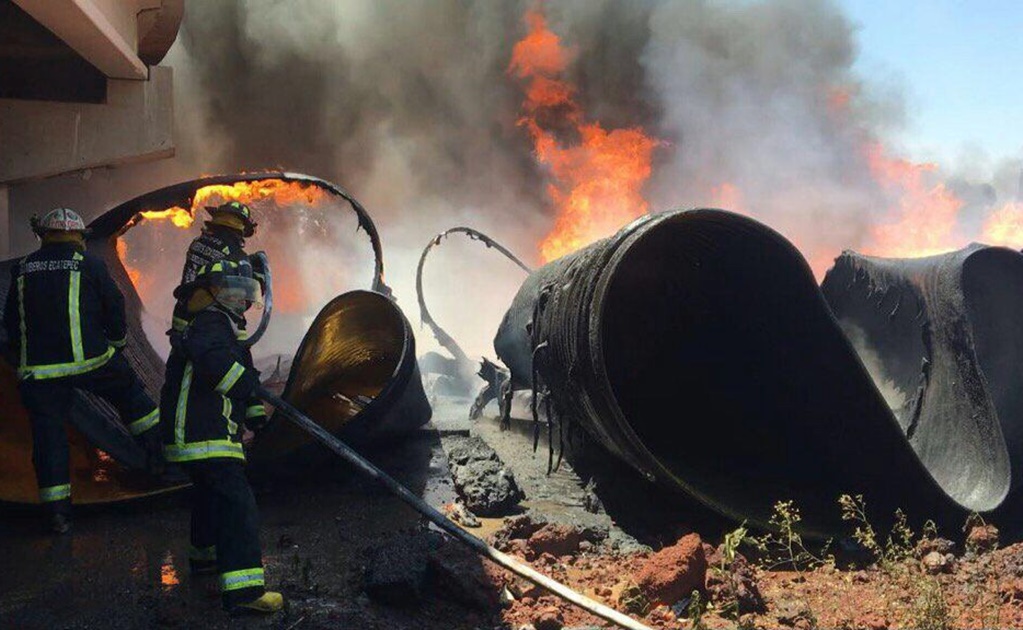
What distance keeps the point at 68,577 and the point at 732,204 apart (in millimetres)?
18408

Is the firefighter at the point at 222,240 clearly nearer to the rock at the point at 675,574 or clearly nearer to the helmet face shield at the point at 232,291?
the helmet face shield at the point at 232,291

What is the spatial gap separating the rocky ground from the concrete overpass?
4.11m

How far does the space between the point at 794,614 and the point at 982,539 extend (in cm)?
158

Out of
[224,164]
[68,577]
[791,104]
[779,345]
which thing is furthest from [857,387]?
[791,104]

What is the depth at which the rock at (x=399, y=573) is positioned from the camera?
10.0ft

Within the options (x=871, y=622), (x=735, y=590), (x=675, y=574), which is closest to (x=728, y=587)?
(x=735, y=590)

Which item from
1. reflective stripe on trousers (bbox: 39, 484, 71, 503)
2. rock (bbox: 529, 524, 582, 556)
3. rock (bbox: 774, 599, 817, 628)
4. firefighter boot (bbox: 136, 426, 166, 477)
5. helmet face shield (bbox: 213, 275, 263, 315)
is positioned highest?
helmet face shield (bbox: 213, 275, 263, 315)

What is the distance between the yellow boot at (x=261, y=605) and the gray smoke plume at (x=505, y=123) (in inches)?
516

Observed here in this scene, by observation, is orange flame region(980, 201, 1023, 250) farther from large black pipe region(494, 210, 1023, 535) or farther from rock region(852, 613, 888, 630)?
rock region(852, 613, 888, 630)

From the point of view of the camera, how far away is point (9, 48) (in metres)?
6.52

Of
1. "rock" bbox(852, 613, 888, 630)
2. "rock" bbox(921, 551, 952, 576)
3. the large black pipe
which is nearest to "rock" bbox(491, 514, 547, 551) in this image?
the large black pipe

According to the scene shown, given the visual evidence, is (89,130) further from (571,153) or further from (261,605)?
(571,153)

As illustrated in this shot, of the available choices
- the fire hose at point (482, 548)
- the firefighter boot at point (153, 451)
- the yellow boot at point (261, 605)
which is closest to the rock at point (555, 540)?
the fire hose at point (482, 548)

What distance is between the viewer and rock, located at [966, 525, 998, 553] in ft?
12.2
